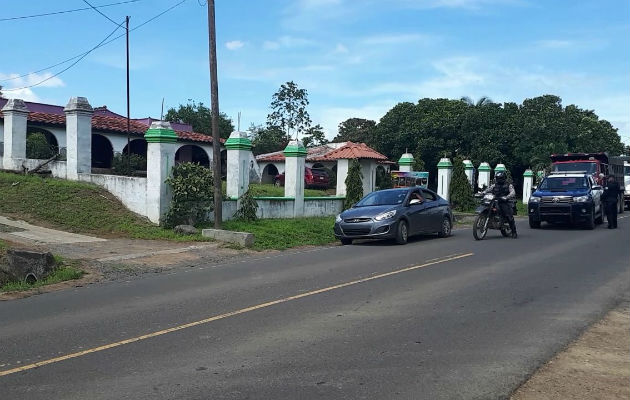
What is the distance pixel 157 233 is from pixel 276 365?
1085 centimetres

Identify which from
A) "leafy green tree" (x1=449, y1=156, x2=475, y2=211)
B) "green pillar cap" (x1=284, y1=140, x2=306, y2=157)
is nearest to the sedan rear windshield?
"green pillar cap" (x1=284, y1=140, x2=306, y2=157)

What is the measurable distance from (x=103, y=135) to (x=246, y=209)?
15743mm

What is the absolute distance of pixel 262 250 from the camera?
551 inches

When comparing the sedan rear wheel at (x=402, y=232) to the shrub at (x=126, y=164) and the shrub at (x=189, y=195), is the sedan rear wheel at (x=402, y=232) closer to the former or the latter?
the shrub at (x=189, y=195)

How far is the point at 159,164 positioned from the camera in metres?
16.0

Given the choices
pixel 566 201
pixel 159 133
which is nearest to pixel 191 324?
pixel 159 133

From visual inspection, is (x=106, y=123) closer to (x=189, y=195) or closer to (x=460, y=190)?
(x=189, y=195)

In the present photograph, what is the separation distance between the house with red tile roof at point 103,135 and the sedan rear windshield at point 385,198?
46.4 feet

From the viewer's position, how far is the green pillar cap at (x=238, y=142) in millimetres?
17906

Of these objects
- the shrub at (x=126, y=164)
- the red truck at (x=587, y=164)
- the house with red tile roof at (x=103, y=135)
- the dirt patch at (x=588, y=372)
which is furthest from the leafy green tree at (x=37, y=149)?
the dirt patch at (x=588, y=372)

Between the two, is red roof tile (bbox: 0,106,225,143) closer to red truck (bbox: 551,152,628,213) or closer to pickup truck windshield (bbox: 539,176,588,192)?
pickup truck windshield (bbox: 539,176,588,192)

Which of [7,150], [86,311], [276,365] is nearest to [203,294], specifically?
[86,311]

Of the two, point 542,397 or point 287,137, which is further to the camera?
point 287,137

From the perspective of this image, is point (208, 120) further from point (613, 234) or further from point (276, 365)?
point (276, 365)
